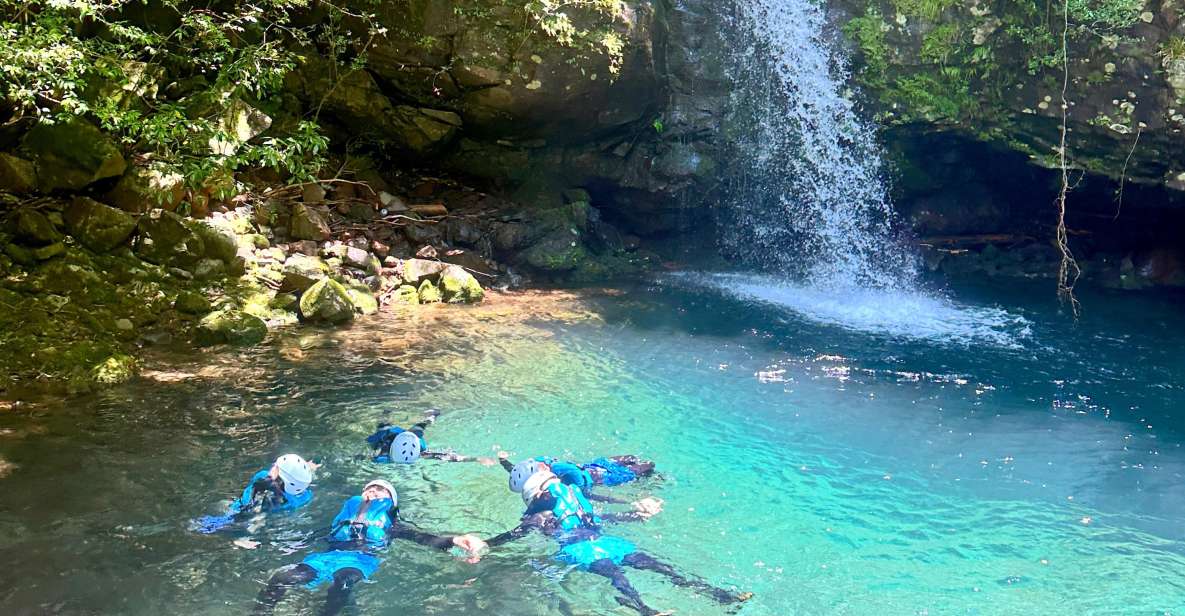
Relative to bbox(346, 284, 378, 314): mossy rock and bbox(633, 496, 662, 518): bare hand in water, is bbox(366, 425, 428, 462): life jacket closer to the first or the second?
bbox(633, 496, 662, 518): bare hand in water

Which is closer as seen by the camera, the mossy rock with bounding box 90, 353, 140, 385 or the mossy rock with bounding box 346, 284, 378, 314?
the mossy rock with bounding box 90, 353, 140, 385

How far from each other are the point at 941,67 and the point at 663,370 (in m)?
8.50

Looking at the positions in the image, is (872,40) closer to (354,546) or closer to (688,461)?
(688,461)

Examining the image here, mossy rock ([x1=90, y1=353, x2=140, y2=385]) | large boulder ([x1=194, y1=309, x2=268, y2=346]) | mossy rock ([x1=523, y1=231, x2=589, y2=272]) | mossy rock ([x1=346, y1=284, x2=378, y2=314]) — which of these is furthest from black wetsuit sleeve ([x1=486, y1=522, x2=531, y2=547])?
mossy rock ([x1=523, y1=231, x2=589, y2=272])

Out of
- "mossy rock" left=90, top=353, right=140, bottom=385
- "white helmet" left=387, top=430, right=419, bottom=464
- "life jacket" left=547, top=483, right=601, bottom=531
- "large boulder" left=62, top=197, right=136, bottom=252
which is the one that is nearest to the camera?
"life jacket" left=547, top=483, right=601, bottom=531

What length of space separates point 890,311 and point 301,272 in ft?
29.8

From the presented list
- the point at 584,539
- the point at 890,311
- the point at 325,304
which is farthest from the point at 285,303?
the point at 890,311

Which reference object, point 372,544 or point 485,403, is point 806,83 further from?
point 372,544

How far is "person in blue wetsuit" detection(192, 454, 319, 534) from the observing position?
17.3 feet

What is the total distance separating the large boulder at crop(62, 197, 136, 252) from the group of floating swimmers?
5.91m

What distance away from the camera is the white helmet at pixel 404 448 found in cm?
627

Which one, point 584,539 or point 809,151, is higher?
point 809,151

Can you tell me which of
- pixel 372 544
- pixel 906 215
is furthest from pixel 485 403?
pixel 906 215

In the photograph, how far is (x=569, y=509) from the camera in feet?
16.7
